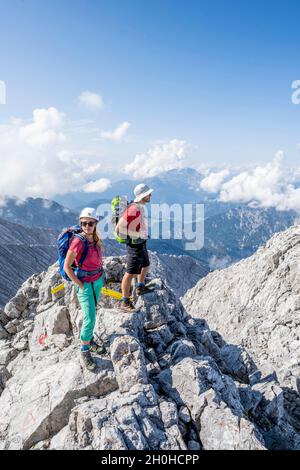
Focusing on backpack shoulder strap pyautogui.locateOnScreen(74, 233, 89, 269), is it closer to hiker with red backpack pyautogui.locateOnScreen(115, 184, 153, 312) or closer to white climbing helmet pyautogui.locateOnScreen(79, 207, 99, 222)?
white climbing helmet pyautogui.locateOnScreen(79, 207, 99, 222)

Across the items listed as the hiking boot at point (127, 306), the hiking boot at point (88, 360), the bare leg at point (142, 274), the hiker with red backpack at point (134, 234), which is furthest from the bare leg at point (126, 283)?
the hiking boot at point (88, 360)

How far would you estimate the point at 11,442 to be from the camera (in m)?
9.32

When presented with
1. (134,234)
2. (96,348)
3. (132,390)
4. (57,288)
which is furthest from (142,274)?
(132,390)

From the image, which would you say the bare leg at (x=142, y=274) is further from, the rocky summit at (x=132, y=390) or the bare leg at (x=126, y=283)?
the bare leg at (x=126, y=283)

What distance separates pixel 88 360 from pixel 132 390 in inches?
69.8

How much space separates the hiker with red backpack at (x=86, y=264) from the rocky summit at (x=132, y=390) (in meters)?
0.99

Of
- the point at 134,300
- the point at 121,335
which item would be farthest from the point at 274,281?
the point at 121,335

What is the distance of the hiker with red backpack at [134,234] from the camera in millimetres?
12266

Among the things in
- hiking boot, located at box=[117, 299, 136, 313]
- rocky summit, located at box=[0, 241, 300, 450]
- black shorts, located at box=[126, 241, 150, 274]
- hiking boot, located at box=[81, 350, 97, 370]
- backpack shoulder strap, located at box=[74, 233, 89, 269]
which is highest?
backpack shoulder strap, located at box=[74, 233, 89, 269]

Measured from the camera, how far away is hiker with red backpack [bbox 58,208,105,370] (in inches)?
404

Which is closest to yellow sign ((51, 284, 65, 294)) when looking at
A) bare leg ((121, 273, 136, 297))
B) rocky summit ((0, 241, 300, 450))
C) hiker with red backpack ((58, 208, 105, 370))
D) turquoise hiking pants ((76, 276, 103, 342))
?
rocky summit ((0, 241, 300, 450))

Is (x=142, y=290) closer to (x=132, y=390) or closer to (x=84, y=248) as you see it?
(x=84, y=248)
